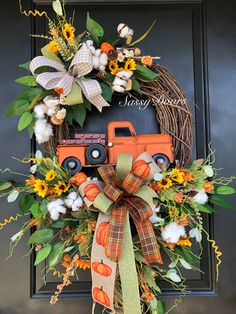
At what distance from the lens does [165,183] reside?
0.93m

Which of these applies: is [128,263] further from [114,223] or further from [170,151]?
[170,151]

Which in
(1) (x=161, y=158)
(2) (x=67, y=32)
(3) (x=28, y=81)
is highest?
(2) (x=67, y=32)

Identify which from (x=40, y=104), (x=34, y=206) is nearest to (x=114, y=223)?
(x=34, y=206)

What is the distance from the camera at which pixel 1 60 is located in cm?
117

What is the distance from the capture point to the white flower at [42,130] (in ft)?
3.29

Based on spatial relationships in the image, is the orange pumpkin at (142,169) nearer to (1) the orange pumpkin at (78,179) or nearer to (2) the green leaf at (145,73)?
(1) the orange pumpkin at (78,179)

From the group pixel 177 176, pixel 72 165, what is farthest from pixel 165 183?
pixel 72 165

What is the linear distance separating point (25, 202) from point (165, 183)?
406 millimetres

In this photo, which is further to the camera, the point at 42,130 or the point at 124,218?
the point at 42,130

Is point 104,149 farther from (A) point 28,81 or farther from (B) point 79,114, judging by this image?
(A) point 28,81

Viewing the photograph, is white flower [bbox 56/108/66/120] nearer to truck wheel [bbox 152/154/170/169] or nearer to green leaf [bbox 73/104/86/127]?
green leaf [bbox 73/104/86/127]

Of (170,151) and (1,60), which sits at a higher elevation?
(1,60)

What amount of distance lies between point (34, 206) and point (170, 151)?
0.40 m

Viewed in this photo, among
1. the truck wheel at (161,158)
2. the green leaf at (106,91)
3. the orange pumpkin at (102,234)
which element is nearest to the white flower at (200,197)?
the truck wheel at (161,158)
